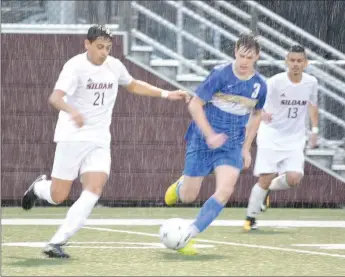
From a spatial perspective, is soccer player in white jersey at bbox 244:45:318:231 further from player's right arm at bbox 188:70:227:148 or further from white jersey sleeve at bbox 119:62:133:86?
white jersey sleeve at bbox 119:62:133:86

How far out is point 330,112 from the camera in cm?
1788

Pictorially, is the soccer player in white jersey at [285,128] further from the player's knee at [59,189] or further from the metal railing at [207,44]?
the player's knee at [59,189]

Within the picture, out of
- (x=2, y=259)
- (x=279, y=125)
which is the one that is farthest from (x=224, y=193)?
(x=279, y=125)

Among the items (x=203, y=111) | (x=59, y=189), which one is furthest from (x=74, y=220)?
(x=203, y=111)

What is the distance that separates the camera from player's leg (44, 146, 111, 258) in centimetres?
1004

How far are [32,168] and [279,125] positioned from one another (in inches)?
187

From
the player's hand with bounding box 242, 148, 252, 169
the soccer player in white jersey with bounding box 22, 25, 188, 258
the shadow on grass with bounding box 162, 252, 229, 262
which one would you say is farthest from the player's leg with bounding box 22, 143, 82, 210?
the player's hand with bounding box 242, 148, 252, 169

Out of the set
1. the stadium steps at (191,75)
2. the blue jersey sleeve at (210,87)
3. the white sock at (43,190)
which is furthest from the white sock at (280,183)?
the blue jersey sleeve at (210,87)

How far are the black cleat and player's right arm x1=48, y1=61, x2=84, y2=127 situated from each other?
37.1 inches

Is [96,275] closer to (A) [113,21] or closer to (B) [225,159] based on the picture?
(B) [225,159]

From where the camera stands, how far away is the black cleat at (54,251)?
32.9 feet

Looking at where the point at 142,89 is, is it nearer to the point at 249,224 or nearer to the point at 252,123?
the point at 252,123

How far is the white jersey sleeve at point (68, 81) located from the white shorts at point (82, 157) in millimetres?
445

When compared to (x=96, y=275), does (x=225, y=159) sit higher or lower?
higher
